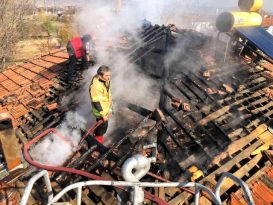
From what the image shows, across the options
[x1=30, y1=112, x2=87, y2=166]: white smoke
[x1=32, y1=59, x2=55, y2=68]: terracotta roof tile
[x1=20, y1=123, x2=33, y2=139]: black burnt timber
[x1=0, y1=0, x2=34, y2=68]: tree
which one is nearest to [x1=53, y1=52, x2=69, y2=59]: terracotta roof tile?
[x1=32, y1=59, x2=55, y2=68]: terracotta roof tile

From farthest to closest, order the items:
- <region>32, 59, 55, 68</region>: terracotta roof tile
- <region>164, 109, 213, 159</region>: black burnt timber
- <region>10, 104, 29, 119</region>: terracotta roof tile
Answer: <region>32, 59, 55, 68</region>: terracotta roof tile, <region>10, 104, 29, 119</region>: terracotta roof tile, <region>164, 109, 213, 159</region>: black burnt timber

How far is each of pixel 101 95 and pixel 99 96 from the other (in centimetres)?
8

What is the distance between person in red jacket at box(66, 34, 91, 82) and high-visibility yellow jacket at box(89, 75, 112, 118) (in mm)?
2635

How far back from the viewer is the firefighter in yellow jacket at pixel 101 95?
512cm

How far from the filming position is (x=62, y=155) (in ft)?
17.5

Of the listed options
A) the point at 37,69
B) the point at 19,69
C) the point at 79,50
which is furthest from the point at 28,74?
the point at 79,50

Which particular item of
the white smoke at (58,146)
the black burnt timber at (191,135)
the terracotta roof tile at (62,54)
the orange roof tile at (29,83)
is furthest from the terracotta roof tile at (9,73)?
the black burnt timber at (191,135)

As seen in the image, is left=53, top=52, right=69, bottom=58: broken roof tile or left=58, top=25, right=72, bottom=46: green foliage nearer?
left=53, top=52, right=69, bottom=58: broken roof tile

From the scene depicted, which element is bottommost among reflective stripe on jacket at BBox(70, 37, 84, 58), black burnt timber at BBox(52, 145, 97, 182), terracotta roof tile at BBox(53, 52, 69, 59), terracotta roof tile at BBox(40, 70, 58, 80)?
terracotta roof tile at BBox(53, 52, 69, 59)

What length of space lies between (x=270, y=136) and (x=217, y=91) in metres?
1.56

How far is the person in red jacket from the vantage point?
764 cm

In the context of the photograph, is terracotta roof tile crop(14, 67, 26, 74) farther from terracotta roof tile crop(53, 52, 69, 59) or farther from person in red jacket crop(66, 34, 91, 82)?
person in red jacket crop(66, 34, 91, 82)

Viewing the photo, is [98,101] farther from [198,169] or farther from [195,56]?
[195,56]

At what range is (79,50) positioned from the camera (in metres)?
7.75
